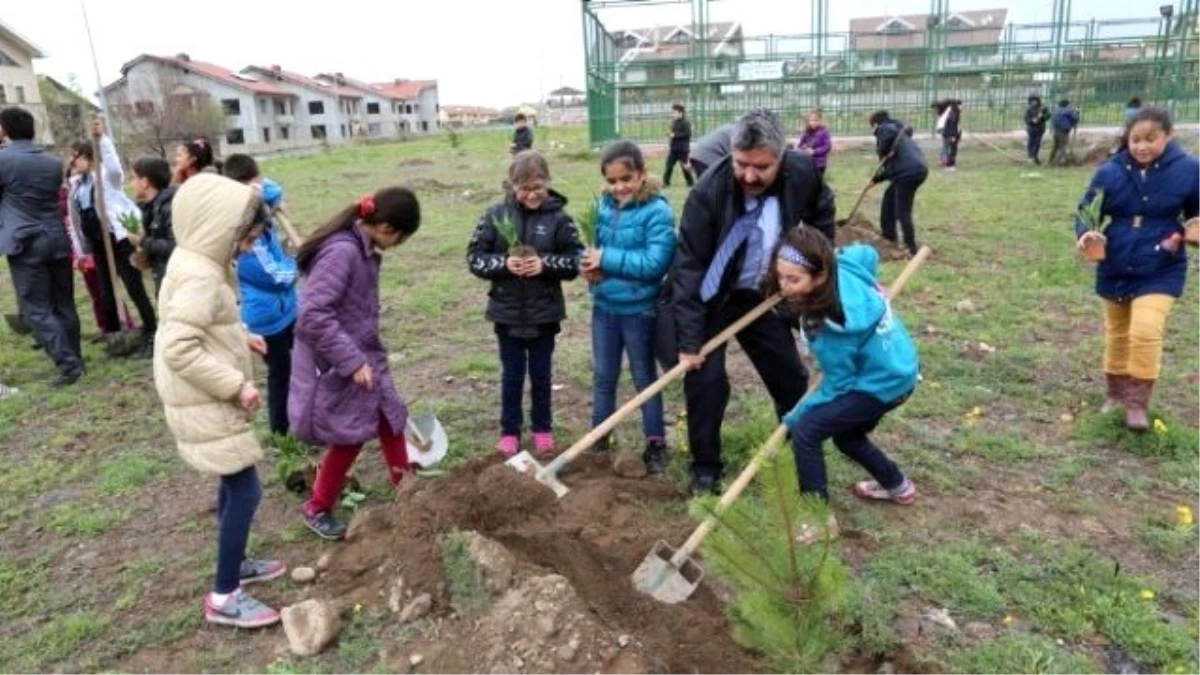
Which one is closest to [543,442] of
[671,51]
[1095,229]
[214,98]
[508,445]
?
[508,445]

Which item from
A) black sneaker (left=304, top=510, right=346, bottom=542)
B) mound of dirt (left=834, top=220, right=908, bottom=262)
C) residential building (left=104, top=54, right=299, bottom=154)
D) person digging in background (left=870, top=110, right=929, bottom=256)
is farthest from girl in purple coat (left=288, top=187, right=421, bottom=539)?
residential building (left=104, top=54, right=299, bottom=154)

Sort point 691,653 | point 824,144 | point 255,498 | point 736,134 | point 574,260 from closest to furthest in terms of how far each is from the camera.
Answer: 1. point 691,653
2. point 255,498
3. point 736,134
4. point 574,260
5. point 824,144

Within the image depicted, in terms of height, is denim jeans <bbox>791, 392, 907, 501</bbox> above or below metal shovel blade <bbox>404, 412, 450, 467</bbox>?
Answer: above

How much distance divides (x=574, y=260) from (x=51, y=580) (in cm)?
272

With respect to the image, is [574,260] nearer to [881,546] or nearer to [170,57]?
[881,546]

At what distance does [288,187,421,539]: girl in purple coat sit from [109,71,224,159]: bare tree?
101 ft

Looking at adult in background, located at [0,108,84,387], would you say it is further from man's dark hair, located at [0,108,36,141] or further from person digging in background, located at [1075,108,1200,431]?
person digging in background, located at [1075,108,1200,431]

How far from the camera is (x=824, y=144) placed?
12.6 metres

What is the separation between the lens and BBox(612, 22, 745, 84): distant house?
23.8 metres

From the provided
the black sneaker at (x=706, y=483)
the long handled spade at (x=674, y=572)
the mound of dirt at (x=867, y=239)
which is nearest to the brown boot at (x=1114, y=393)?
the black sneaker at (x=706, y=483)

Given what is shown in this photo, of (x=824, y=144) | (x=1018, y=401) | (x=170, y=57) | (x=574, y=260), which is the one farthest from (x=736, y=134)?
(x=170, y=57)

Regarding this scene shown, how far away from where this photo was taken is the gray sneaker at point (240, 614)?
312 cm

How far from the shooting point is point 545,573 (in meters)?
2.98

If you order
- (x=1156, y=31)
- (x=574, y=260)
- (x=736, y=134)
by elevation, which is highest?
(x=1156, y=31)
